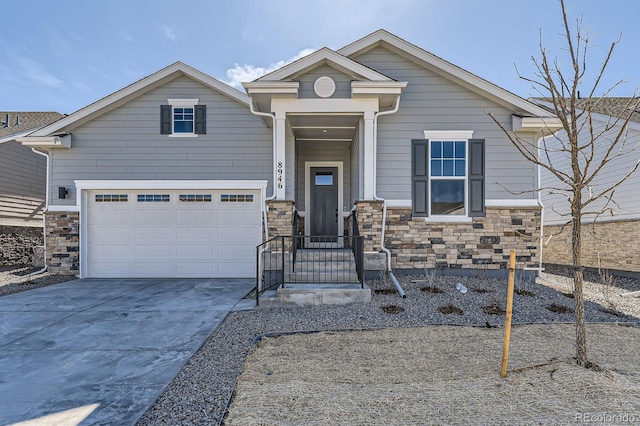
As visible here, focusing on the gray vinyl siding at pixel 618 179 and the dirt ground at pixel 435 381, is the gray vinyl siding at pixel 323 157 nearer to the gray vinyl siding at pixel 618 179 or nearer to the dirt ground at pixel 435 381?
the gray vinyl siding at pixel 618 179

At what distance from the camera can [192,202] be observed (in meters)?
8.67

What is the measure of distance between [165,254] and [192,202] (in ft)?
4.87

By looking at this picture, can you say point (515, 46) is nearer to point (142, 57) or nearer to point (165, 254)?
point (165, 254)

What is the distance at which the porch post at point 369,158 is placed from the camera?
22.8ft

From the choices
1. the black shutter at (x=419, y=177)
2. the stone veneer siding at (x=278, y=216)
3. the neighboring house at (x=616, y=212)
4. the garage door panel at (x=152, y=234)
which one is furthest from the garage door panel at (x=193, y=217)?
the neighboring house at (x=616, y=212)

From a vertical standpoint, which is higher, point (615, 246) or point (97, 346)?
point (615, 246)

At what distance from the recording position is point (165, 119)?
28.8 feet

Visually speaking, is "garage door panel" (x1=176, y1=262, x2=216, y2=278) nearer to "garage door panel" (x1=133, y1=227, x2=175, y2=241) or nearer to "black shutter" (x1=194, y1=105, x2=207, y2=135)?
"garage door panel" (x1=133, y1=227, x2=175, y2=241)

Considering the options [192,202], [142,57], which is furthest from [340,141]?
[142,57]

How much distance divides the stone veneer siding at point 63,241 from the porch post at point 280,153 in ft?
18.4

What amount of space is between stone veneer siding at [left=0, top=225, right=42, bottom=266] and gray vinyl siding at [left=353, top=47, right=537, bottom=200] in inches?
481

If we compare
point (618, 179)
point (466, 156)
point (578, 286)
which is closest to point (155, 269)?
point (466, 156)

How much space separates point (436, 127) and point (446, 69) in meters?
1.27

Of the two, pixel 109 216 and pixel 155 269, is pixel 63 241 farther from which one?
pixel 155 269
